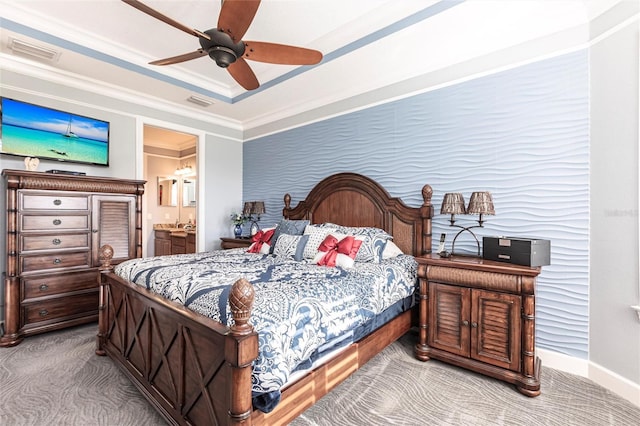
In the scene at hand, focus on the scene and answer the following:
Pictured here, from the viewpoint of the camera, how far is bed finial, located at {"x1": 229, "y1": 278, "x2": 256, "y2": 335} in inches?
48.0

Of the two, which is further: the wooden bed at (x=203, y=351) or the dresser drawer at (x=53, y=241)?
the dresser drawer at (x=53, y=241)

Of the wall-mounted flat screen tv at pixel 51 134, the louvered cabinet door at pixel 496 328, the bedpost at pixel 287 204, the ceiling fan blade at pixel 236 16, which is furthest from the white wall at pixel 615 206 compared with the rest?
the wall-mounted flat screen tv at pixel 51 134

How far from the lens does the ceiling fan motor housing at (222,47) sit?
1975mm

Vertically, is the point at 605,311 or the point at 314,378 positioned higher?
the point at 605,311

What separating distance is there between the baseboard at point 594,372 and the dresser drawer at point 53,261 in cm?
446

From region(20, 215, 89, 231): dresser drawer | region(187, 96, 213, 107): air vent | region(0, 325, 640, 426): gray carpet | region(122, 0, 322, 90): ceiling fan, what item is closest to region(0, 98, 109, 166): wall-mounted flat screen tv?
region(20, 215, 89, 231): dresser drawer

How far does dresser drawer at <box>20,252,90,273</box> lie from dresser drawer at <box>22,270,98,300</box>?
9 cm

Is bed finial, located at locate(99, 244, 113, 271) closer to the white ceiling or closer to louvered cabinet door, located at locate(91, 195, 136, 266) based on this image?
louvered cabinet door, located at locate(91, 195, 136, 266)

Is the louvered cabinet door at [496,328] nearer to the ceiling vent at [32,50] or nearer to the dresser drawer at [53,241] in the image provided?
the dresser drawer at [53,241]

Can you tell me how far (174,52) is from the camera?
333 centimetres

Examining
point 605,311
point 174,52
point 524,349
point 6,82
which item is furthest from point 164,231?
point 605,311

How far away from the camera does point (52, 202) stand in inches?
118

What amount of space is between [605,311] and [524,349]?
705mm

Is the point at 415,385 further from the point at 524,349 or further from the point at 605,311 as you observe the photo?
the point at 605,311
